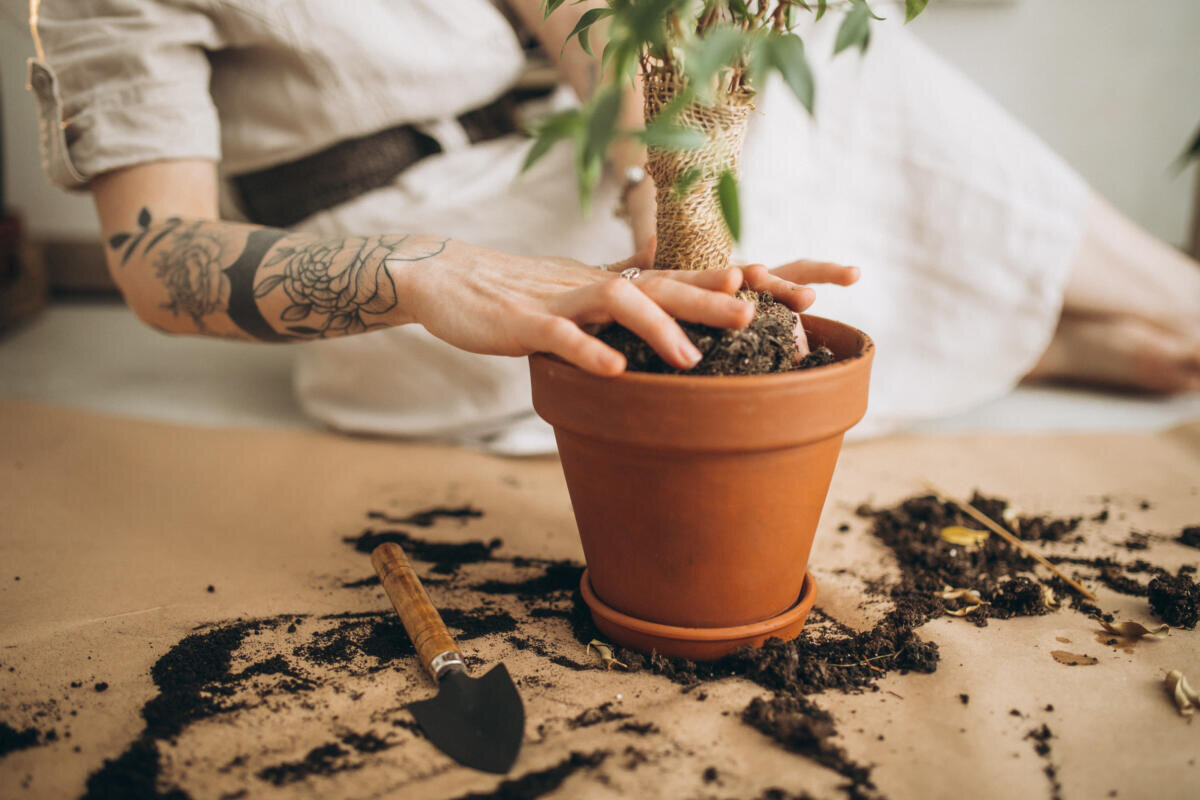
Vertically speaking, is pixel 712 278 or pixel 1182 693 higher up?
pixel 712 278

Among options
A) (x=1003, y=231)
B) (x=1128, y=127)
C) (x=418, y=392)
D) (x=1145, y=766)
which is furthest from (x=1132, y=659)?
(x=1128, y=127)

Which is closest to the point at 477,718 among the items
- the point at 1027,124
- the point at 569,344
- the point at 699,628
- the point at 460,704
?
the point at 460,704

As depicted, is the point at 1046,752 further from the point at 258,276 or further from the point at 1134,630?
the point at 258,276

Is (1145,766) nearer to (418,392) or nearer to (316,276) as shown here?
(316,276)

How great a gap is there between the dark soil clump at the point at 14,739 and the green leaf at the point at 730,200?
76cm

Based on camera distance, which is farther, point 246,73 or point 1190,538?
point 246,73

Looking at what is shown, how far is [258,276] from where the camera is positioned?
1.08 m

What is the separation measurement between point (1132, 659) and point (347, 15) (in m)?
1.38

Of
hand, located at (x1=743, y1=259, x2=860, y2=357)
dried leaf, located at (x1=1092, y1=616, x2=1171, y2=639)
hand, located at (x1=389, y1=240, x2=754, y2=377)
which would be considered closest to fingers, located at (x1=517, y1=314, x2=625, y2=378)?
hand, located at (x1=389, y1=240, x2=754, y2=377)

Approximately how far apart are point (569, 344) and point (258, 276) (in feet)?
1.86

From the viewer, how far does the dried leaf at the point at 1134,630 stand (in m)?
0.88

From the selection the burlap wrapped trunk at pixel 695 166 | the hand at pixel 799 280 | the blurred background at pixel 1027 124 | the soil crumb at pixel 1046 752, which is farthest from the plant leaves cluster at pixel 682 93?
the blurred background at pixel 1027 124

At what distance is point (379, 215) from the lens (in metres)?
1.46

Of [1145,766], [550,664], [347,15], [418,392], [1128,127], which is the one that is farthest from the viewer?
[1128,127]
